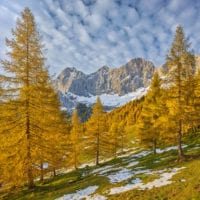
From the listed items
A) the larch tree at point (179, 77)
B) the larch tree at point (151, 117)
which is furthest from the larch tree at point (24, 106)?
the larch tree at point (151, 117)

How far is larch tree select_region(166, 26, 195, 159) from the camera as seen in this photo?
965 inches

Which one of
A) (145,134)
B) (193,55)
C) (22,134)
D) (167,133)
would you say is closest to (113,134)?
(145,134)

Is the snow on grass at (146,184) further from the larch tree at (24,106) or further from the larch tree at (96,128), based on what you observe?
the larch tree at (96,128)

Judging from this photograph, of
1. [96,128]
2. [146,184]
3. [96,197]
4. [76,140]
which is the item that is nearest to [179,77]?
[146,184]

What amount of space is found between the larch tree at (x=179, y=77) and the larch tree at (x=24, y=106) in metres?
13.2

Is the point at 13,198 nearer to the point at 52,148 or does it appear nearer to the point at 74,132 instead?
the point at 52,148

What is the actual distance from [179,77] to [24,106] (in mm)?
16211

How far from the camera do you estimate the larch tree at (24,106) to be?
1925 centimetres

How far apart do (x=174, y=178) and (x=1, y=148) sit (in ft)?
46.8

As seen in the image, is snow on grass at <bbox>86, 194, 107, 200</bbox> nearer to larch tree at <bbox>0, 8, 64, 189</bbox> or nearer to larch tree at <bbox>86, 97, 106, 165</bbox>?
larch tree at <bbox>0, 8, 64, 189</bbox>

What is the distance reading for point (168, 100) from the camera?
2527 centimetres

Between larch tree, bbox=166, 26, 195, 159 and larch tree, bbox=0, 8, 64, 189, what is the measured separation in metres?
13.2

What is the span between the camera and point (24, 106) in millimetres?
19703

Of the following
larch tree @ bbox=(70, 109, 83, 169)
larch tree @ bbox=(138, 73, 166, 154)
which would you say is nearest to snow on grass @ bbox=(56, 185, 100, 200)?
larch tree @ bbox=(138, 73, 166, 154)
